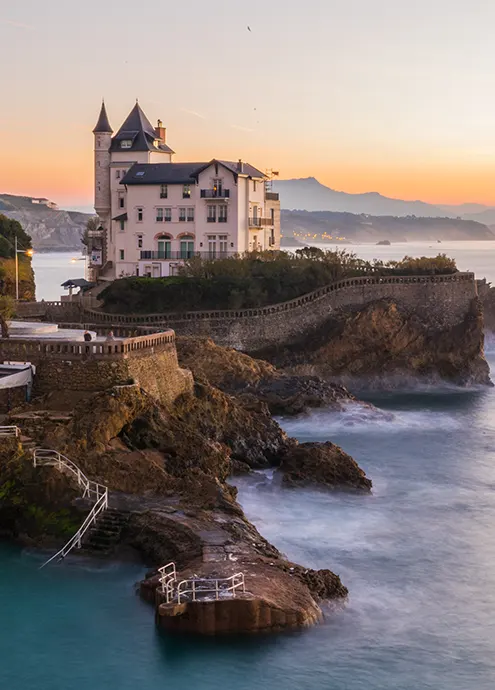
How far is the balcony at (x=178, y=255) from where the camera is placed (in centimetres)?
6594

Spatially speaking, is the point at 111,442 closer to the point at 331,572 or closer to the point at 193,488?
the point at 193,488

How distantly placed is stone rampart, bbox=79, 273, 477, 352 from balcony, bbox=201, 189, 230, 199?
34.6ft

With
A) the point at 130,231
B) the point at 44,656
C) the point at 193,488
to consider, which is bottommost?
the point at 44,656

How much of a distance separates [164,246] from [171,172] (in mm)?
5217

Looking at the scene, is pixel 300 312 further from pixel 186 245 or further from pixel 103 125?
pixel 103 125

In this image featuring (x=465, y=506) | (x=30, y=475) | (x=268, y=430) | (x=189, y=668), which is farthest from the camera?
(x=268, y=430)

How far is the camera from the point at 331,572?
922 inches

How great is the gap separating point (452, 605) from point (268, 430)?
13.5 m

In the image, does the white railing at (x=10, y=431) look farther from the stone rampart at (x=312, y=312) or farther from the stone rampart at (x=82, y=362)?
the stone rampart at (x=312, y=312)

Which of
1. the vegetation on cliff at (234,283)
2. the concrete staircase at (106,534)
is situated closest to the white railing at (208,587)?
the concrete staircase at (106,534)

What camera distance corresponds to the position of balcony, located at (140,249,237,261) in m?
65.9

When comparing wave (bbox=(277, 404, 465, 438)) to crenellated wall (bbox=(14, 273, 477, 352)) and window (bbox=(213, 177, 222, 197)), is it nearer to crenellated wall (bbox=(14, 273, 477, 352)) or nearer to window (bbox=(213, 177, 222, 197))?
crenellated wall (bbox=(14, 273, 477, 352))

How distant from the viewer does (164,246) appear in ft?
220

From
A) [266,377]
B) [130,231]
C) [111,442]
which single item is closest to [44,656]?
[111,442]
